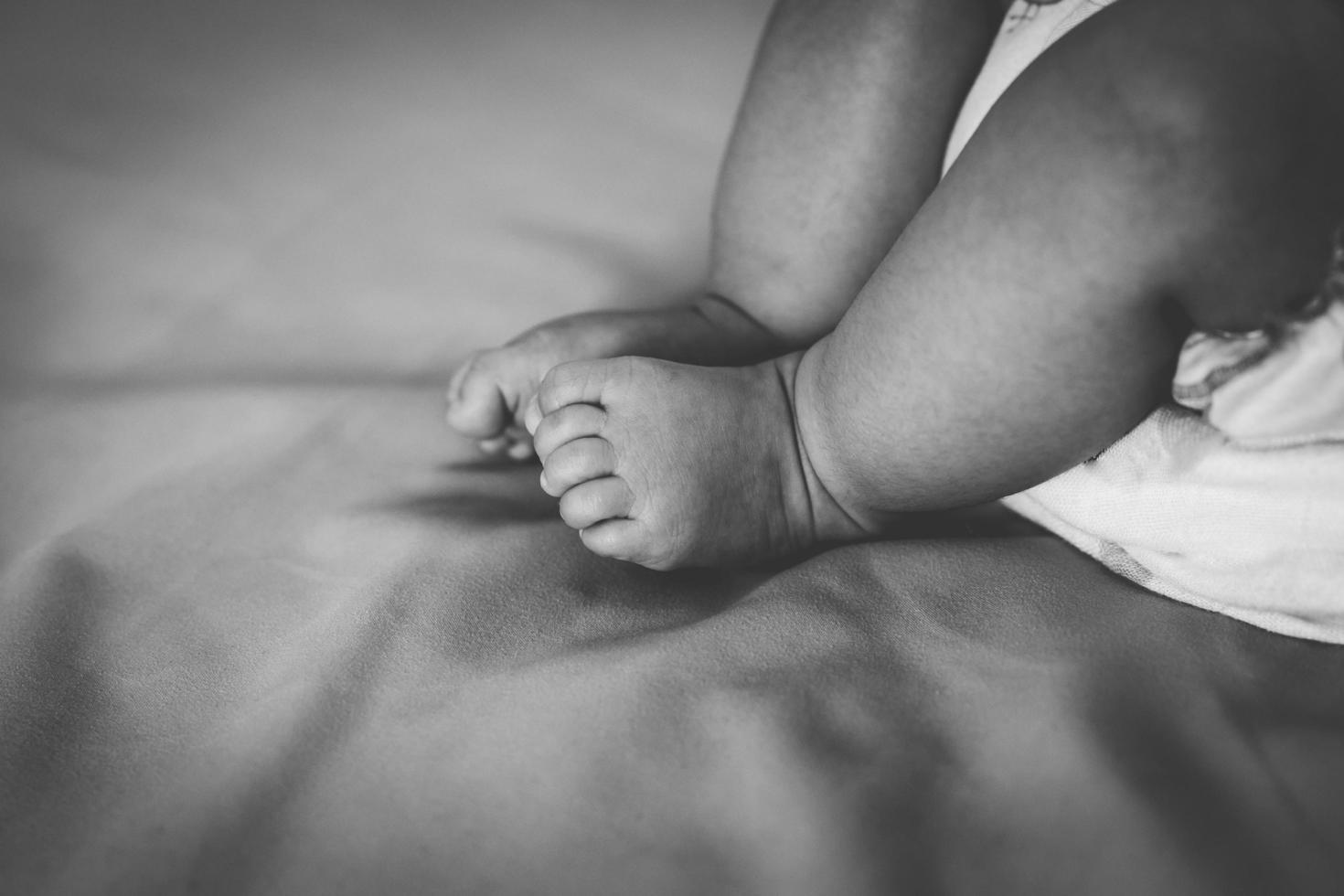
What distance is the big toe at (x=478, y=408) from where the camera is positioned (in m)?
0.55

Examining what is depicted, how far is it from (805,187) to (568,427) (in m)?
0.23

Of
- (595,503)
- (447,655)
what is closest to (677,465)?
(595,503)

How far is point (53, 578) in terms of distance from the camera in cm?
44

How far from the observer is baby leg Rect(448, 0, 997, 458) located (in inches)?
21.7

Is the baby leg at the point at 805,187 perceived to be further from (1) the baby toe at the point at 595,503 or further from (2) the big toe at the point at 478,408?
(1) the baby toe at the point at 595,503

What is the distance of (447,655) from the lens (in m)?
0.41

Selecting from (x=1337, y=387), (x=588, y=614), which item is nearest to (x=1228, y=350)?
(x=1337, y=387)

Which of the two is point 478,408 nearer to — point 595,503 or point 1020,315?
point 595,503

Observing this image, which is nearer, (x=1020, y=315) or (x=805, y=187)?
(x=1020, y=315)

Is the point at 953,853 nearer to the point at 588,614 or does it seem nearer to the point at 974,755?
the point at 974,755

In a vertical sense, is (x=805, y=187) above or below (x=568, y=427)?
above

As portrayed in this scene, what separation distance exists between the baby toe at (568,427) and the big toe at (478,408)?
0.07m

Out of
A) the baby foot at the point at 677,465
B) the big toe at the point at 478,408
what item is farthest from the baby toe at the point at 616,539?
the big toe at the point at 478,408

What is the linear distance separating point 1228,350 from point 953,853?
24cm
